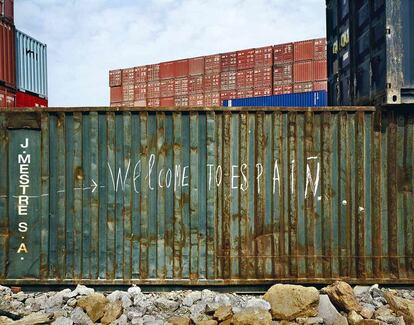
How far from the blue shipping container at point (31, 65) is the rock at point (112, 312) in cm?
1265

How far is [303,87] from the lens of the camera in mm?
25875

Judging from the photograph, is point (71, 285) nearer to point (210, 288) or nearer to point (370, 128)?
point (210, 288)

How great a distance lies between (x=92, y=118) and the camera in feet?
23.6

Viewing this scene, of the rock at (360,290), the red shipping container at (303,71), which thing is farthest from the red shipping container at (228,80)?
the rock at (360,290)

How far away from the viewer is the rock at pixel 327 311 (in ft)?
21.3

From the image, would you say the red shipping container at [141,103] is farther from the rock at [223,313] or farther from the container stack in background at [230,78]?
the rock at [223,313]

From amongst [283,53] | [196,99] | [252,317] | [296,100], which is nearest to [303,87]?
[283,53]

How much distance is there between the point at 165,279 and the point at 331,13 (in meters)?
7.86

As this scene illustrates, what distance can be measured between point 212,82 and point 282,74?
213 inches

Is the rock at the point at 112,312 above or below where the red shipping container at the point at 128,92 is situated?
below

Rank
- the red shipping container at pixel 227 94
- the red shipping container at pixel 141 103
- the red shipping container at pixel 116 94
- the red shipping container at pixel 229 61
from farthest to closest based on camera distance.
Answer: the red shipping container at pixel 116 94, the red shipping container at pixel 141 103, the red shipping container at pixel 229 61, the red shipping container at pixel 227 94

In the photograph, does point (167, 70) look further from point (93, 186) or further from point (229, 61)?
point (93, 186)

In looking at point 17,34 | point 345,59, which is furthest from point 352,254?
point 17,34

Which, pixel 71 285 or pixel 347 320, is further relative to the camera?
pixel 71 285
